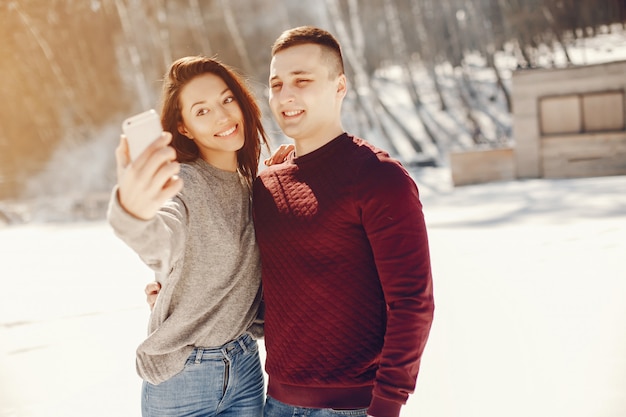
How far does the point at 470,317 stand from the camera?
4305 mm

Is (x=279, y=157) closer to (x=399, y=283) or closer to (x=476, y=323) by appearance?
(x=399, y=283)

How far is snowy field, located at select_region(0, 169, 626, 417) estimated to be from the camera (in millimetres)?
3201

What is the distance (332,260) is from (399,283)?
0.21 meters

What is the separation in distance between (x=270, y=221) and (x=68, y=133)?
94.1ft

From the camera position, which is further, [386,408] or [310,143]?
[310,143]

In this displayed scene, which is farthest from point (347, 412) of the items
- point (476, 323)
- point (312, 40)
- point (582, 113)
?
point (582, 113)

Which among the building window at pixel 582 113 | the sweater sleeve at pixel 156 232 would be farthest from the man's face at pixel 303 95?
the building window at pixel 582 113

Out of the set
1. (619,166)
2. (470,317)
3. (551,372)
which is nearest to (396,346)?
(551,372)

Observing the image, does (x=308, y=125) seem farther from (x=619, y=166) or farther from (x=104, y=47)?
(x=104, y=47)

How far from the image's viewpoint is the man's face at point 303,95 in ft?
5.65

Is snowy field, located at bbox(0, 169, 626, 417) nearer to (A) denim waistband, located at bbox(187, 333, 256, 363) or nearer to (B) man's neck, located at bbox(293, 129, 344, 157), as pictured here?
(A) denim waistband, located at bbox(187, 333, 256, 363)

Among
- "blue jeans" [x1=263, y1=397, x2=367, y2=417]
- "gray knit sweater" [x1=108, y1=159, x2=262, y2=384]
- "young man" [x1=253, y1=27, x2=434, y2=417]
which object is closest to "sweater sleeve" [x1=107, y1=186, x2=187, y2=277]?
"gray knit sweater" [x1=108, y1=159, x2=262, y2=384]

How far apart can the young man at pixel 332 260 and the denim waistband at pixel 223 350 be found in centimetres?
11

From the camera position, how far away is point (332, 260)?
5.14 feet
